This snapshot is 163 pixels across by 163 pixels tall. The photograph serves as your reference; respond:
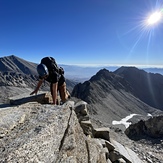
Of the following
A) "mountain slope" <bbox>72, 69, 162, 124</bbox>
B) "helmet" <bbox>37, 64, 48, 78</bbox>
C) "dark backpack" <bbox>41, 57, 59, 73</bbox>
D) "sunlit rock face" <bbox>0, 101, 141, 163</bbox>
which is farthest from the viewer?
"mountain slope" <bbox>72, 69, 162, 124</bbox>

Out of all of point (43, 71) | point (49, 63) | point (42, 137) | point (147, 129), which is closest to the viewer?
point (42, 137)

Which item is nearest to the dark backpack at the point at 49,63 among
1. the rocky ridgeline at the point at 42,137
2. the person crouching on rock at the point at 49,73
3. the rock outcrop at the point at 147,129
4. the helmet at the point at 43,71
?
the person crouching on rock at the point at 49,73

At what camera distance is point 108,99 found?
487ft

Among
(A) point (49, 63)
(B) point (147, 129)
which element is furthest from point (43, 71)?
(B) point (147, 129)

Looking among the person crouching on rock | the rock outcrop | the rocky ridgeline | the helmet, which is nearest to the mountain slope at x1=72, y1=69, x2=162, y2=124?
the rock outcrop

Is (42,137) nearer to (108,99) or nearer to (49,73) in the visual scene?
(49,73)

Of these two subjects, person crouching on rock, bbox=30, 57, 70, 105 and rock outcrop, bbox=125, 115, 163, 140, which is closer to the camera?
person crouching on rock, bbox=30, 57, 70, 105

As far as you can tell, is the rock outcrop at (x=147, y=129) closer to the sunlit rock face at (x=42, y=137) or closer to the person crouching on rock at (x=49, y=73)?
the person crouching on rock at (x=49, y=73)

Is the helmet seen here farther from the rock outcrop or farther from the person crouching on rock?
the rock outcrop

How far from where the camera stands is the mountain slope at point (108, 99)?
12038 centimetres

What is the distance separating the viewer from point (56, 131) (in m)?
6.28

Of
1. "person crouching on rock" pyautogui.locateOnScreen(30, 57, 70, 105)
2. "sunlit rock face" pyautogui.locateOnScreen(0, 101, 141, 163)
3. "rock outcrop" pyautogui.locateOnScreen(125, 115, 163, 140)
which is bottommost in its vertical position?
"rock outcrop" pyautogui.locateOnScreen(125, 115, 163, 140)

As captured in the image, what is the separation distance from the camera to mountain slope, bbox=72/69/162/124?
120375 millimetres

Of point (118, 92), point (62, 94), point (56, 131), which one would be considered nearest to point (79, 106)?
point (62, 94)
